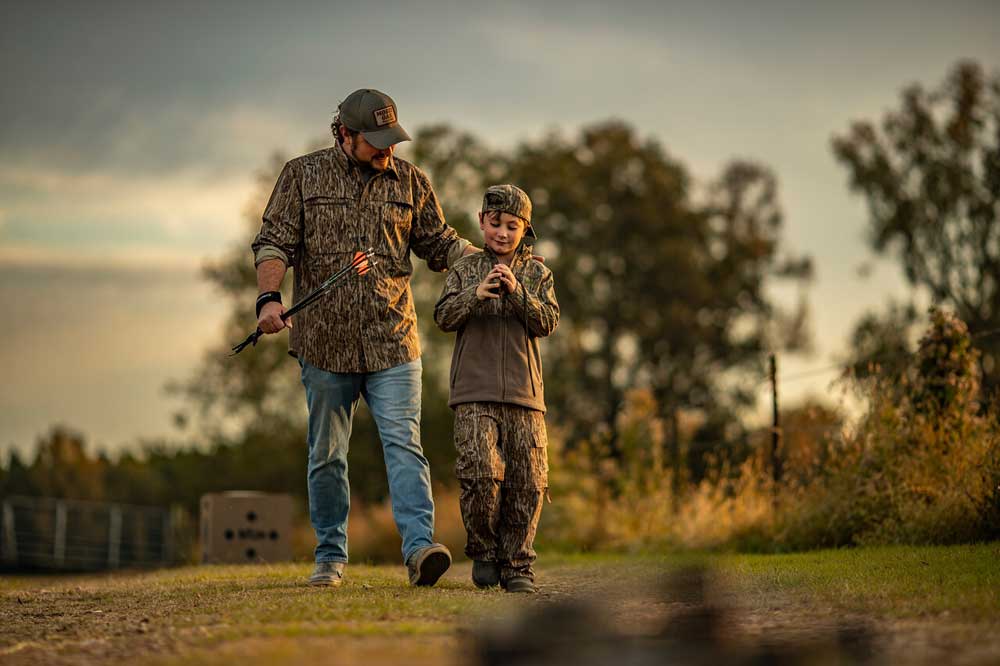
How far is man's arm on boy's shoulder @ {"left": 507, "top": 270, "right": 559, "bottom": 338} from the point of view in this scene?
19.8ft

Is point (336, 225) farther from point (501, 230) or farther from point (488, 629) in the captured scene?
point (488, 629)

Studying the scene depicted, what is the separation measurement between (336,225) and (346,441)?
3.67 ft

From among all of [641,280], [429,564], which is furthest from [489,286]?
[641,280]

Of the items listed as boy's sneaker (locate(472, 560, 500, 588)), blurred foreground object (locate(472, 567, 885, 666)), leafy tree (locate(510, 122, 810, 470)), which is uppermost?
leafy tree (locate(510, 122, 810, 470))

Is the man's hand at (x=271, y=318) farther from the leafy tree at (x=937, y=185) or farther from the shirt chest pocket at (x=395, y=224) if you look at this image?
the leafy tree at (x=937, y=185)

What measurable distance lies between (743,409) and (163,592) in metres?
25.5

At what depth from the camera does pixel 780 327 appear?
107 ft

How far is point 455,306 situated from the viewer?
6031mm

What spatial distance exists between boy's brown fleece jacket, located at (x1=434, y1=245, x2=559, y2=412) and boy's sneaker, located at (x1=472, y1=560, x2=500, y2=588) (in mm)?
783

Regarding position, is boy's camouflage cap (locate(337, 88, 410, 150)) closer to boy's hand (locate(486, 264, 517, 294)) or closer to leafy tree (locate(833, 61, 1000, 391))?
boy's hand (locate(486, 264, 517, 294))

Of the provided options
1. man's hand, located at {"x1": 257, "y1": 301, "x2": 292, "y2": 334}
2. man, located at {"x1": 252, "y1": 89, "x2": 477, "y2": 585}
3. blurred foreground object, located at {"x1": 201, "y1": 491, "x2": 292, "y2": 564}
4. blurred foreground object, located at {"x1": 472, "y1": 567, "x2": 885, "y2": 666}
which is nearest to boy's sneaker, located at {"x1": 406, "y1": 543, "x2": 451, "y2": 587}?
man, located at {"x1": 252, "y1": 89, "x2": 477, "y2": 585}

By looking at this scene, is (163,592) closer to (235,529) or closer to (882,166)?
(235,529)

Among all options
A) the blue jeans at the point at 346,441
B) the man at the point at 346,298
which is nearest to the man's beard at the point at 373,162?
the man at the point at 346,298

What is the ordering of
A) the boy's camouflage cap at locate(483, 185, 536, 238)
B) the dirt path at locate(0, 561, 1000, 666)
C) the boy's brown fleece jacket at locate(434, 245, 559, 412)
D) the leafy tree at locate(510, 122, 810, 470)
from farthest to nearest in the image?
the leafy tree at locate(510, 122, 810, 470) → the boy's camouflage cap at locate(483, 185, 536, 238) → the boy's brown fleece jacket at locate(434, 245, 559, 412) → the dirt path at locate(0, 561, 1000, 666)
